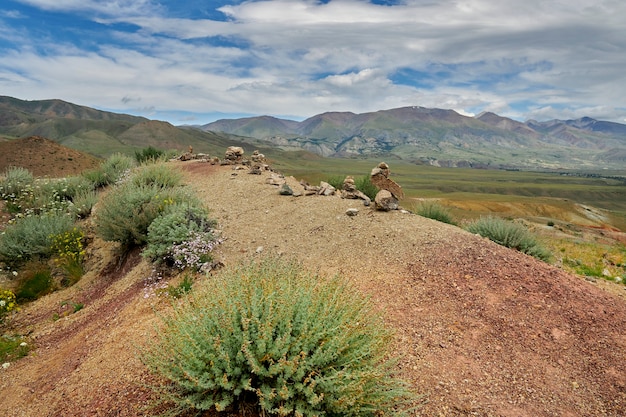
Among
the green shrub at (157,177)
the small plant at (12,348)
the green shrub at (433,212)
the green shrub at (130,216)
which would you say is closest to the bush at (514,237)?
the green shrub at (433,212)

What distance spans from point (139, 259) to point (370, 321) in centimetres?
595

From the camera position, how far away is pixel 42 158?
1318 inches

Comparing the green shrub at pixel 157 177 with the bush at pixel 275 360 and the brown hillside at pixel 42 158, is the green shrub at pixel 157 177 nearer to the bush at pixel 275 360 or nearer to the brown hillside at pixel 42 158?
the bush at pixel 275 360

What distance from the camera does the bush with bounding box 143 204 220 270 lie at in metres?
6.94

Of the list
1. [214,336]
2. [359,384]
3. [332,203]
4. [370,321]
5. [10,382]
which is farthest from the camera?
→ [332,203]

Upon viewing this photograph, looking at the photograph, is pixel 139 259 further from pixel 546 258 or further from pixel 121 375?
pixel 546 258

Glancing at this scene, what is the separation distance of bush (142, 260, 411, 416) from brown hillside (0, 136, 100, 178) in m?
33.0

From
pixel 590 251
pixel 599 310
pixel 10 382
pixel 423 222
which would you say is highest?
pixel 423 222

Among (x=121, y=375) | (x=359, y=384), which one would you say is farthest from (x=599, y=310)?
(x=121, y=375)

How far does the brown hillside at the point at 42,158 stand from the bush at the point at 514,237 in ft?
102

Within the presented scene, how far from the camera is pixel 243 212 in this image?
10477 millimetres

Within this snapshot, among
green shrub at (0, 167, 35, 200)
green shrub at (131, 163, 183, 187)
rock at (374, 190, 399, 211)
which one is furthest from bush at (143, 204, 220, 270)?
green shrub at (0, 167, 35, 200)

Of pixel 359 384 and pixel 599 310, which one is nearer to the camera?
pixel 359 384

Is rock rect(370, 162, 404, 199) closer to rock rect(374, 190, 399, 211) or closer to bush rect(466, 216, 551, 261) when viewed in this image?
rock rect(374, 190, 399, 211)
